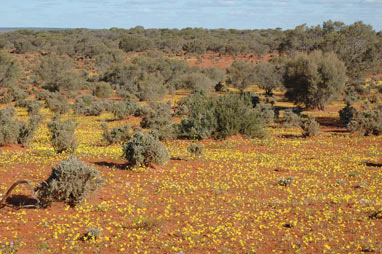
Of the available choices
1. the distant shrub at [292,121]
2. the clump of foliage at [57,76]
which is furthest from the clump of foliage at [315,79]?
the clump of foliage at [57,76]

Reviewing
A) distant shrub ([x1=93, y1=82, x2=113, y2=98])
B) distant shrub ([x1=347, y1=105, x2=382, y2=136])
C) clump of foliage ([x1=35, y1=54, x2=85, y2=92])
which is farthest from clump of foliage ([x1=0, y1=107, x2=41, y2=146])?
clump of foliage ([x1=35, y1=54, x2=85, y2=92])

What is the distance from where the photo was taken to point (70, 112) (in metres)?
29.8

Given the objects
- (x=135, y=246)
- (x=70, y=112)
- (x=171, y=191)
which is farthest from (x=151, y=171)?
(x=70, y=112)

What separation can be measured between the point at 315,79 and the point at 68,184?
23701 millimetres

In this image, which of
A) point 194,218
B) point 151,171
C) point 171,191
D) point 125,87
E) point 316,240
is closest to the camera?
point 316,240

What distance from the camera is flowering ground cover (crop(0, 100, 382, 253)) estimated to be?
6.91 metres

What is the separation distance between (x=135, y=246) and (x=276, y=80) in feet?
111

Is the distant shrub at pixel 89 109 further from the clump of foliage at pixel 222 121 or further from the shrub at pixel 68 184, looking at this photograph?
the shrub at pixel 68 184

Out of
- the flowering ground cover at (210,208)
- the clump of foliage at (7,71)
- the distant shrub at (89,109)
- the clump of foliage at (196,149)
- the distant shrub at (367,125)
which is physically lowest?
the distant shrub at (89,109)

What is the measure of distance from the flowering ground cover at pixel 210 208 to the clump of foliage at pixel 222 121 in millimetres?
3400

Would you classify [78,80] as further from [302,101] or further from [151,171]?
[151,171]

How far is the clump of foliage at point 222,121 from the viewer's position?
1806 centimetres

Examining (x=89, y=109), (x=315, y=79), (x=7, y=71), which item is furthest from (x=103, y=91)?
(x=315, y=79)

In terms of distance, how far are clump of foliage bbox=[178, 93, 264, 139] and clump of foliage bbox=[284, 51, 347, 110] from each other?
11.2 metres
